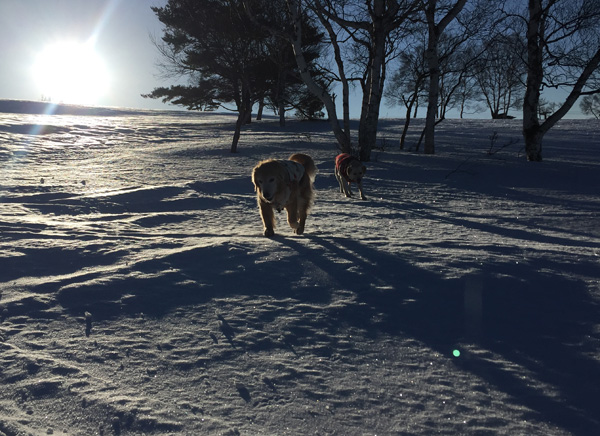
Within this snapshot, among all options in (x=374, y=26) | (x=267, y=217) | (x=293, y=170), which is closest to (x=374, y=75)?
(x=374, y=26)

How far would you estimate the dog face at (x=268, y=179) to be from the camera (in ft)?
14.9

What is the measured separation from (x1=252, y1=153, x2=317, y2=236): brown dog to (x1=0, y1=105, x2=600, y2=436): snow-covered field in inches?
13.8

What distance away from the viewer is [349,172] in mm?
8039

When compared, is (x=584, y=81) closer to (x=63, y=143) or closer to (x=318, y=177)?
(x=318, y=177)

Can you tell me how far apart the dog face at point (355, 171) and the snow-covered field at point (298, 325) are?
1.98 meters

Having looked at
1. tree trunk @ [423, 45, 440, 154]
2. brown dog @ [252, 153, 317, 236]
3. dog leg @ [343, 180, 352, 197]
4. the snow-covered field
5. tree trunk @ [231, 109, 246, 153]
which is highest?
tree trunk @ [423, 45, 440, 154]

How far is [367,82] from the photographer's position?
14117mm

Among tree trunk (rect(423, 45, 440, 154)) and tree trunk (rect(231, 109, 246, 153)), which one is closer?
tree trunk (rect(423, 45, 440, 154))

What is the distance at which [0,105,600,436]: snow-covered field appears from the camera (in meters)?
1.73

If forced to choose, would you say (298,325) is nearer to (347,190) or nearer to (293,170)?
(293,170)

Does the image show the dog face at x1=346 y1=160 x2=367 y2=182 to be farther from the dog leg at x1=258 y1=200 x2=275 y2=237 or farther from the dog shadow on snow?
the dog shadow on snow

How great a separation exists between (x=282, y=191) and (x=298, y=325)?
240 centimetres

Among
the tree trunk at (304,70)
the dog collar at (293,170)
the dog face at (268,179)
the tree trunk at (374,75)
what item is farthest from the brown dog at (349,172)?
the tree trunk at (374,75)

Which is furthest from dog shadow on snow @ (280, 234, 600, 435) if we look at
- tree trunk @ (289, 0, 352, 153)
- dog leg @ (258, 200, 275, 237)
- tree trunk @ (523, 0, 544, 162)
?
tree trunk @ (523, 0, 544, 162)
